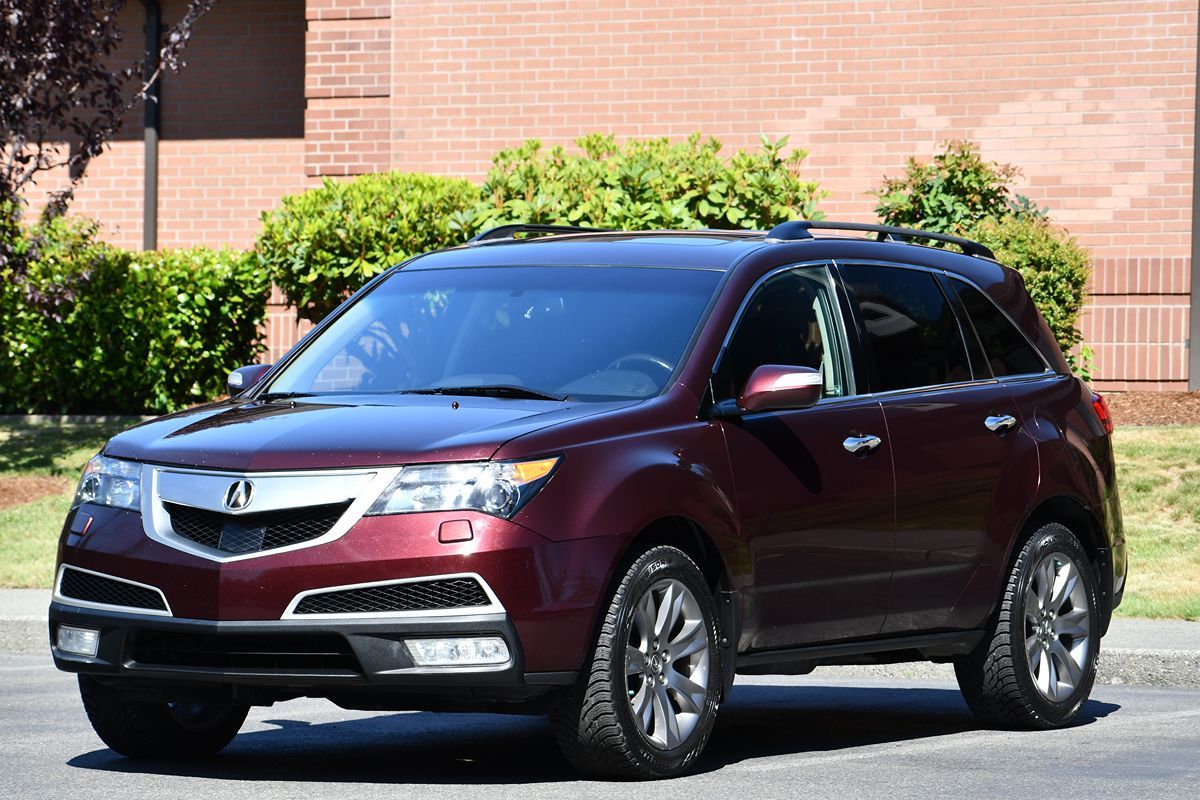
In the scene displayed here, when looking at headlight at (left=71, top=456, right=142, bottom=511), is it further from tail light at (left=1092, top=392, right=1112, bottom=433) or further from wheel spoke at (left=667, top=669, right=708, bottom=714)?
tail light at (left=1092, top=392, right=1112, bottom=433)

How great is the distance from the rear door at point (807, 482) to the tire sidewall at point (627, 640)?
0.27 meters

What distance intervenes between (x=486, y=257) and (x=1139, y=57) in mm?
12096

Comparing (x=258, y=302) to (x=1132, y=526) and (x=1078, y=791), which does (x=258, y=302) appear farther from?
(x=1078, y=791)

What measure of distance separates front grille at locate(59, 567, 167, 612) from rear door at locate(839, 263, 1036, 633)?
2.88 meters

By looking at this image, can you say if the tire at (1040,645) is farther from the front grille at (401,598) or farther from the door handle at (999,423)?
the front grille at (401,598)

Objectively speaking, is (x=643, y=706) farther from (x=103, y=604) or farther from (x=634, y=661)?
(x=103, y=604)

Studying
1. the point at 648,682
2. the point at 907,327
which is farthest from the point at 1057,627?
the point at 648,682

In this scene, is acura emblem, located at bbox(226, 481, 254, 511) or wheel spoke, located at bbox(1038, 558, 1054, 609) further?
wheel spoke, located at bbox(1038, 558, 1054, 609)

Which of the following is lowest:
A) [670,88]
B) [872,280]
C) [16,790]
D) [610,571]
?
[16,790]

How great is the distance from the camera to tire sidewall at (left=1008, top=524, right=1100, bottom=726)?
8664 mm

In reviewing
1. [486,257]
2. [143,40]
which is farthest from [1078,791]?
[143,40]

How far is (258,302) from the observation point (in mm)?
20188

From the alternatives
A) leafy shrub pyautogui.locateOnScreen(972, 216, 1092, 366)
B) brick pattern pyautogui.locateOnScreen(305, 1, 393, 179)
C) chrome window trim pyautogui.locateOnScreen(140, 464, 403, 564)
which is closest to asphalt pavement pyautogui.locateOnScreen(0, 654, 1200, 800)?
chrome window trim pyautogui.locateOnScreen(140, 464, 403, 564)

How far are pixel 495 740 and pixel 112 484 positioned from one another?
211 cm
